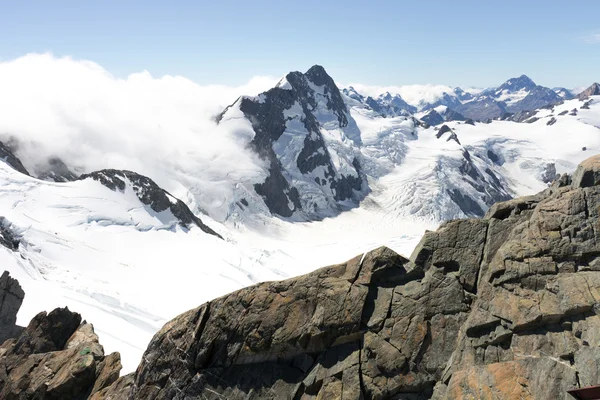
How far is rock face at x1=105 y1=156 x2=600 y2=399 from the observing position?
52.4ft

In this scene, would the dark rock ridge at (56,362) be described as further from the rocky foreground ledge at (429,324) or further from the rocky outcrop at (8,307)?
the rocky outcrop at (8,307)

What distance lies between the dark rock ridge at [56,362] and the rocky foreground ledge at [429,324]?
446 cm

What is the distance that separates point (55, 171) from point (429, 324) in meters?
157

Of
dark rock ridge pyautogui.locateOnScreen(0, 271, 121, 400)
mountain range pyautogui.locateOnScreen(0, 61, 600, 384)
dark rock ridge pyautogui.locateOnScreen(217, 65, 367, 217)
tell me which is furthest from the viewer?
dark rock ridge pyautogui.locateOnScreen(217, 65, 367, 217)

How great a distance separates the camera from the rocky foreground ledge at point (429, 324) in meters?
16.0

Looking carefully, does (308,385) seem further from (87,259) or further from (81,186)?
(81,186)

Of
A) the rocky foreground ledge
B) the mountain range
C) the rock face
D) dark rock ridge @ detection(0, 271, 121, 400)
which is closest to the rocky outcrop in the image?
dark rock ridge @ detection(0, 271, 121, 400)

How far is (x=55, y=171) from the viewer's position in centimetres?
14812

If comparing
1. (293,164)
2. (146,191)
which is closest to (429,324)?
(146,191)

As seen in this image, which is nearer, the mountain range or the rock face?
the rock face

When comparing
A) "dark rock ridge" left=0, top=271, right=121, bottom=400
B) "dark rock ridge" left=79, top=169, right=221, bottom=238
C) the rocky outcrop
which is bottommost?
"dark rock ridge" left=0, top=271, right=121, bottom=400

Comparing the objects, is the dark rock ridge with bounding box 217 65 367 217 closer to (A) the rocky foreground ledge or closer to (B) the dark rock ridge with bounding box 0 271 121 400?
Result: (B) the dark rock ridge with bounding box 0 271 121 400

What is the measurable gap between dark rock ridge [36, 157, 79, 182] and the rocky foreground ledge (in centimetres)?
13782

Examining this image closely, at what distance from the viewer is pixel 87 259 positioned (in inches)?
2840
